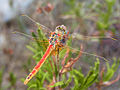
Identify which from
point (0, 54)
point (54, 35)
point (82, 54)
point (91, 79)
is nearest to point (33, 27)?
point (54, 35)

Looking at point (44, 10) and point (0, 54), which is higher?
point (44, 10)

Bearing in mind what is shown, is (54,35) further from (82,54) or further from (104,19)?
(104,19)

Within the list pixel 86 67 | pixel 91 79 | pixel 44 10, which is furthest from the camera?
pixel 86 67

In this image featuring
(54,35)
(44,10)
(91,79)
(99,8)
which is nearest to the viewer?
→ (54,35)

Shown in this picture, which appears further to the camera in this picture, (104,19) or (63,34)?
(104,19)

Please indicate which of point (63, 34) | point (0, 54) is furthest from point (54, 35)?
point (0, 54)

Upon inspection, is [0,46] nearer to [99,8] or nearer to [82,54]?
[99,8]

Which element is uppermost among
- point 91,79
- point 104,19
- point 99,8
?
point 99,8

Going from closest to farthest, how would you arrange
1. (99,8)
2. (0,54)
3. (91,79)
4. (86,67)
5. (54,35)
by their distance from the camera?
(54,35), (91,79), (86,67), (99,8), (0,54)

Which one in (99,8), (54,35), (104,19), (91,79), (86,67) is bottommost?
(86,67)
